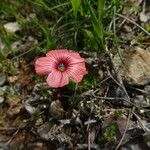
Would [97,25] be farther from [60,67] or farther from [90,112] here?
[90,112]

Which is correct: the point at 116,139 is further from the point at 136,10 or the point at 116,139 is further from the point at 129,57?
the point at 136,10

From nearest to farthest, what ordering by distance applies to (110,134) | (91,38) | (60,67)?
(110,134) < (60,67) < (91,38)

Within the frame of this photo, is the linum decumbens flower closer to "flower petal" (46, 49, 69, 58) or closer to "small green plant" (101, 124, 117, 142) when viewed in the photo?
"flower petal" (46, 49, 69, 58)

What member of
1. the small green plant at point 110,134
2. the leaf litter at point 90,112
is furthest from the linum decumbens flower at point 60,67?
the small green plant at point 110,134

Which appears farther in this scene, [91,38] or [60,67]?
[91,38]

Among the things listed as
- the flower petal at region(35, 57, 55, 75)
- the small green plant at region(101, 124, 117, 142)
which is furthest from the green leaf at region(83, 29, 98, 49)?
the small green plant at region(101, 124, 117, 142)

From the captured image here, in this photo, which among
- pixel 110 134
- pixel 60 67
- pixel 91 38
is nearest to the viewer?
pixel 110 134

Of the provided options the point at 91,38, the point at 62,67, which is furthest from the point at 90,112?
the point at 91,38

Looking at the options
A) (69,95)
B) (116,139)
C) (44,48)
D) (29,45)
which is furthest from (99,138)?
(29,45)
